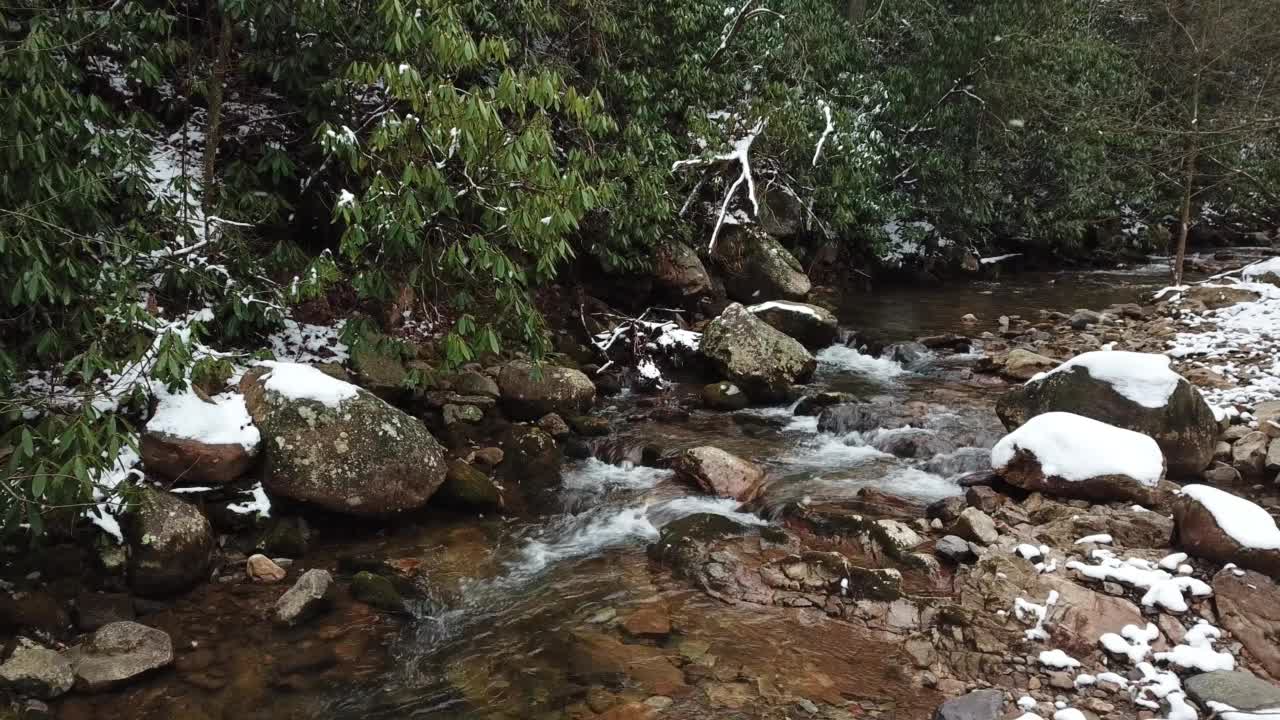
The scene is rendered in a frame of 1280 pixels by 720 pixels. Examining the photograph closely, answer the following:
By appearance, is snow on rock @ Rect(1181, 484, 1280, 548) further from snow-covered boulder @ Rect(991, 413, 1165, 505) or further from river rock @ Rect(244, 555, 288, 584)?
river rock @ Rect(244, 555, 288, 584)

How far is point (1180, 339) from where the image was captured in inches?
410

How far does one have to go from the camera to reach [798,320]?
11211 mm

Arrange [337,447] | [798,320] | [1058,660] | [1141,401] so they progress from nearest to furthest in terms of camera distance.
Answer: [1058,660] < [337,447] < [1141,401] < [798,320]

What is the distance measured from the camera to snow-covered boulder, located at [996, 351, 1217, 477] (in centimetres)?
639

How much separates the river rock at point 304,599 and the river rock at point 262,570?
290 millimetres

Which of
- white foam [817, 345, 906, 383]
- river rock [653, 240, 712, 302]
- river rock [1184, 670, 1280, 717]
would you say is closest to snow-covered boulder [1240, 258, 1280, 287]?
white foam [817, 345, 906, 383]

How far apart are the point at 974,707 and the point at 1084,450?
273cm

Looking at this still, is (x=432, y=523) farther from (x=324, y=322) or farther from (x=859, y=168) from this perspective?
(x=859, y=168)

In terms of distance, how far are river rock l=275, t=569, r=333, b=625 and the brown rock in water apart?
1.18 meters

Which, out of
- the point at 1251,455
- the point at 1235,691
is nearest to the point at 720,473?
the point at 1235,691

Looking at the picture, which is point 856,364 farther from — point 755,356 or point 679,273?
point 679,273

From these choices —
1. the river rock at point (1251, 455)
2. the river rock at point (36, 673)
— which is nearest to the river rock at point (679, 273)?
the river rock at point (1251, 455)

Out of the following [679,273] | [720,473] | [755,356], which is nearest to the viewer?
[720,473]

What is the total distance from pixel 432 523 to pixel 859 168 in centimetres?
1061
